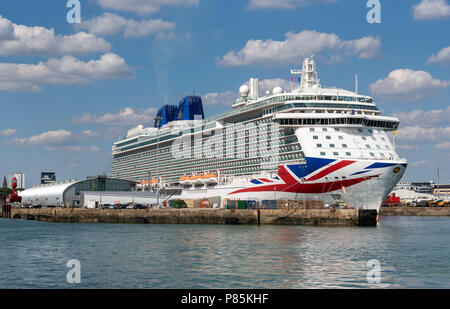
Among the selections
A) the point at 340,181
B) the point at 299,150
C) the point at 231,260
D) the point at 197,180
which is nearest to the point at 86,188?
the point at 197,180

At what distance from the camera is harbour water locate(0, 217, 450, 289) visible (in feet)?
95.2

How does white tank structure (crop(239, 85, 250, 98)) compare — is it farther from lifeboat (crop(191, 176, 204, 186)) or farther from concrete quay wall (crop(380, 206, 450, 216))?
concrete quay wall (crop(380, 206, 450, 216))

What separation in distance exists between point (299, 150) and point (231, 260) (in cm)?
3278

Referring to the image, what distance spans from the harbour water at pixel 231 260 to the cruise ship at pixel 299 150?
31.1 feet

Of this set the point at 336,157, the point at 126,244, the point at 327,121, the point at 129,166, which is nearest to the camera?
the point at 126,244

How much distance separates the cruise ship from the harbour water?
31.1ft

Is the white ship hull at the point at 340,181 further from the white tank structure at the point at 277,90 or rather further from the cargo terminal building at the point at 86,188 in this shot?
the cargo terminal building at the point at 86,188

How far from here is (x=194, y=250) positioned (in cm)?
4147

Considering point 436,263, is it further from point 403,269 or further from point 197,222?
point 197,222

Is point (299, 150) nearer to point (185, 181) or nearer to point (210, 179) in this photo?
point (210, 179)

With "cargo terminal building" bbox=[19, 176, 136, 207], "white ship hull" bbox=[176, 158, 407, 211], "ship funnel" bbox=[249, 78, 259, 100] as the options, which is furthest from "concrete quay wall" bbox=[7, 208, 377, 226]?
"ship funnel" bbox=[249, 78, 259, 100]

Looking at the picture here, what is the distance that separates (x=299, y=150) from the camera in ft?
219

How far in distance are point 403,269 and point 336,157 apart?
30525mm
